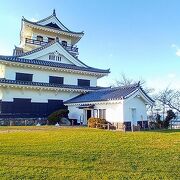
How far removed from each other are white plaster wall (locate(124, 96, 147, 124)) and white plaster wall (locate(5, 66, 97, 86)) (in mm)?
9879

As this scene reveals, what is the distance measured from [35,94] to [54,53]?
6.11 m

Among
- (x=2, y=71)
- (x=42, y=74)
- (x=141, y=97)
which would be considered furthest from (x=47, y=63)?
(x=141, y=97)

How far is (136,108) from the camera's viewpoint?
24422mm

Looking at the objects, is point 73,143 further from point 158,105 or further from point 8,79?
point 158,105

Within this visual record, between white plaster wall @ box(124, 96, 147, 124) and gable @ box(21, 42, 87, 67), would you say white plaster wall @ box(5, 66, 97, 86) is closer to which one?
gable @ box(21, 42, 87, 67)

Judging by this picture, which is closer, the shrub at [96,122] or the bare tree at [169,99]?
the shrub at [96,122]

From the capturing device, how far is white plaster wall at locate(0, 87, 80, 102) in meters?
26.8

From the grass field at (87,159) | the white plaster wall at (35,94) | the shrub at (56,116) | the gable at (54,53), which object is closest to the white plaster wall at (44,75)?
the white plaster wall at (35,94)

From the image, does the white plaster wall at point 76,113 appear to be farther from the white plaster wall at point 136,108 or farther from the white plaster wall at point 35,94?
the white plaster wall at point 136,108

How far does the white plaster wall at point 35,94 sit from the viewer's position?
26766 millimetres

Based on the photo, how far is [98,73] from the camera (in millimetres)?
33125

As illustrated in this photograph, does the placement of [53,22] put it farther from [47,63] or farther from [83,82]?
[83,82]

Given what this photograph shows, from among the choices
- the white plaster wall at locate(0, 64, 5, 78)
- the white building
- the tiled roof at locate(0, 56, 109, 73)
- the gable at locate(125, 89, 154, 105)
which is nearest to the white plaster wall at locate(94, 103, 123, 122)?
the white building

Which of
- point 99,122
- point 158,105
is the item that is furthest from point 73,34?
point 158,105
